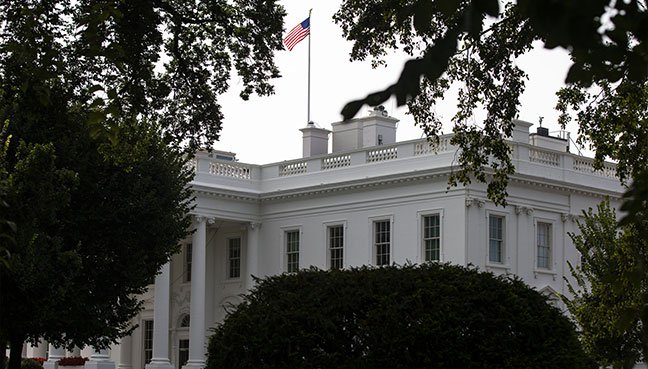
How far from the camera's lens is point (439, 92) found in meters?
18.0

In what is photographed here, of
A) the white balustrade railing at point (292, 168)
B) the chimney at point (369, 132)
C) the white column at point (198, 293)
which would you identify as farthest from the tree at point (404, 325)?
the chimney at point (369, 132)

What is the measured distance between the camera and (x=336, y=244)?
Result: 47.9 metres

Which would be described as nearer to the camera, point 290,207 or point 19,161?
A: point 19,161

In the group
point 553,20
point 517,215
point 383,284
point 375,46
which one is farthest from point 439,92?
point 517,215

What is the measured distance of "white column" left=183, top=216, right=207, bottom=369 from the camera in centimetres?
4869

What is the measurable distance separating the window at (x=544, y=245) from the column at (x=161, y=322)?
14442 mm

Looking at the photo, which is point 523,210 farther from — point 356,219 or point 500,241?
point 356,219

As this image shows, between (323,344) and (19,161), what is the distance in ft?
34.0

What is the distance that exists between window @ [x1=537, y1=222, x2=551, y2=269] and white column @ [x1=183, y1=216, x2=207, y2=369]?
43.6 ft

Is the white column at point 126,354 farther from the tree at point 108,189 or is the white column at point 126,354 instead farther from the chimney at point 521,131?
the tree at point 108,189

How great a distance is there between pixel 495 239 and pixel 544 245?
2.71m

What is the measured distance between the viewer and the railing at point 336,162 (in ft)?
160

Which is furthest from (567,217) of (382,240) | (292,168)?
(292,168)

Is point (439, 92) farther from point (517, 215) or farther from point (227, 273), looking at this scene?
point (227, 273)
